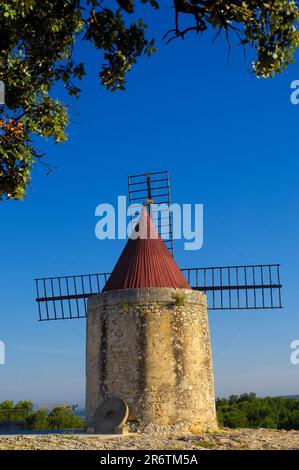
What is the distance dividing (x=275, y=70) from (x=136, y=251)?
1188 cm

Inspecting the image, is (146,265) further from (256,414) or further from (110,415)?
(256,414)

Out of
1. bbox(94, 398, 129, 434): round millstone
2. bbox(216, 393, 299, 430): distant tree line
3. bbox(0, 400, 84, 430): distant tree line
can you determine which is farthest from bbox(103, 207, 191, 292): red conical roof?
bbox(0, 400, 84, 430): distant tree line

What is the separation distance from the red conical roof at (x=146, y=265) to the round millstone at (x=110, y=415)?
3569 millimetres

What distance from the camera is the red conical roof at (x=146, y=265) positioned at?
1844cm

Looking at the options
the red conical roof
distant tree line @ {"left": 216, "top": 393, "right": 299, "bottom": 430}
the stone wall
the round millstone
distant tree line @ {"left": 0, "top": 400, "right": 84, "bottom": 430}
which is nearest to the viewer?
the round millstone

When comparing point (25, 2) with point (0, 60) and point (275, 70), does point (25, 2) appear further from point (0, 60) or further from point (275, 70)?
point (275, 70)

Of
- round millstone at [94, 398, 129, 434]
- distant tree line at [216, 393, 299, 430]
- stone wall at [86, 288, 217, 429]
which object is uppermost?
stone wall at [86, 288, 217, 429]

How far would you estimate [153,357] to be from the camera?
16.9 metres

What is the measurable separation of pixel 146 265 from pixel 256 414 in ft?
86.3

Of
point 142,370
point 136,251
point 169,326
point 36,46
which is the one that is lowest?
point 142,370

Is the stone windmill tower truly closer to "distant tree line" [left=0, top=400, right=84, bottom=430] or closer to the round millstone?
the round millstone

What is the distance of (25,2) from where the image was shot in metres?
7.06

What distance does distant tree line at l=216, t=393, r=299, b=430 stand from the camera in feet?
118
